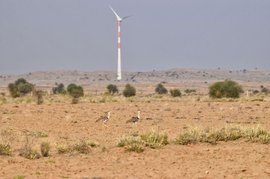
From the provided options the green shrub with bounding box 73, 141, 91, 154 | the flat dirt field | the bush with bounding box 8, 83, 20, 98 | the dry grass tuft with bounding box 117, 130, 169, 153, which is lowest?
the bush with bounding box 8, 83, 20, 98

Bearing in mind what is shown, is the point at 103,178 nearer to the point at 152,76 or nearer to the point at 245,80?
the point at 245,80

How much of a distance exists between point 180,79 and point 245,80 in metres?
17.3

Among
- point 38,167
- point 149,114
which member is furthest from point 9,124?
point 38,167

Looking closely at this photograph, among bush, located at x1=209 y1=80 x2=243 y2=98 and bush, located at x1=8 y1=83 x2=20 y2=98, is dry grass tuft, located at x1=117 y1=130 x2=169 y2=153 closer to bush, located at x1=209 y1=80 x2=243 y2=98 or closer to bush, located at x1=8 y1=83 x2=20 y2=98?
bush, located at x1=209 y1=80 x2=243 y2=98

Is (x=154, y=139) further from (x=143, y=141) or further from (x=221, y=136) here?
(x=221, y=136)

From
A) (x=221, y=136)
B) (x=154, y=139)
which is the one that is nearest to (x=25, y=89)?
(x=221, y=136)

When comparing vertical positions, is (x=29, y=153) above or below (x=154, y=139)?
below

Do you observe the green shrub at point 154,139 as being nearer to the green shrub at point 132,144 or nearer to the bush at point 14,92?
the green shrub at point 132,144

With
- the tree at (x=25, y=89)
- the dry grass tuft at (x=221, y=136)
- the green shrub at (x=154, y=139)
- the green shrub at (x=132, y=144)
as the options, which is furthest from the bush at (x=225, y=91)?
the green shrub at (x=132, y=144)

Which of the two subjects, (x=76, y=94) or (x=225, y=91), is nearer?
(x=76, y=94)

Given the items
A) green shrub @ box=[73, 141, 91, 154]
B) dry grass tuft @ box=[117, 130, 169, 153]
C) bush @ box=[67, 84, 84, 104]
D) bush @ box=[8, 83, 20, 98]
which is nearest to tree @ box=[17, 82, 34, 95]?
bush @ box=[8, 83, 20, 98]

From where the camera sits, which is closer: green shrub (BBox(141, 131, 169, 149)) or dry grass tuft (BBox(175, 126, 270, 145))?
green shrub (BBox(141, 131, 169, 149))

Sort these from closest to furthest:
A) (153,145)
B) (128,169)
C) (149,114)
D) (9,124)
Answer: (128,169) → (153,145) → (9,124) → (149,114)

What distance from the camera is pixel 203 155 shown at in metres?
19.9
